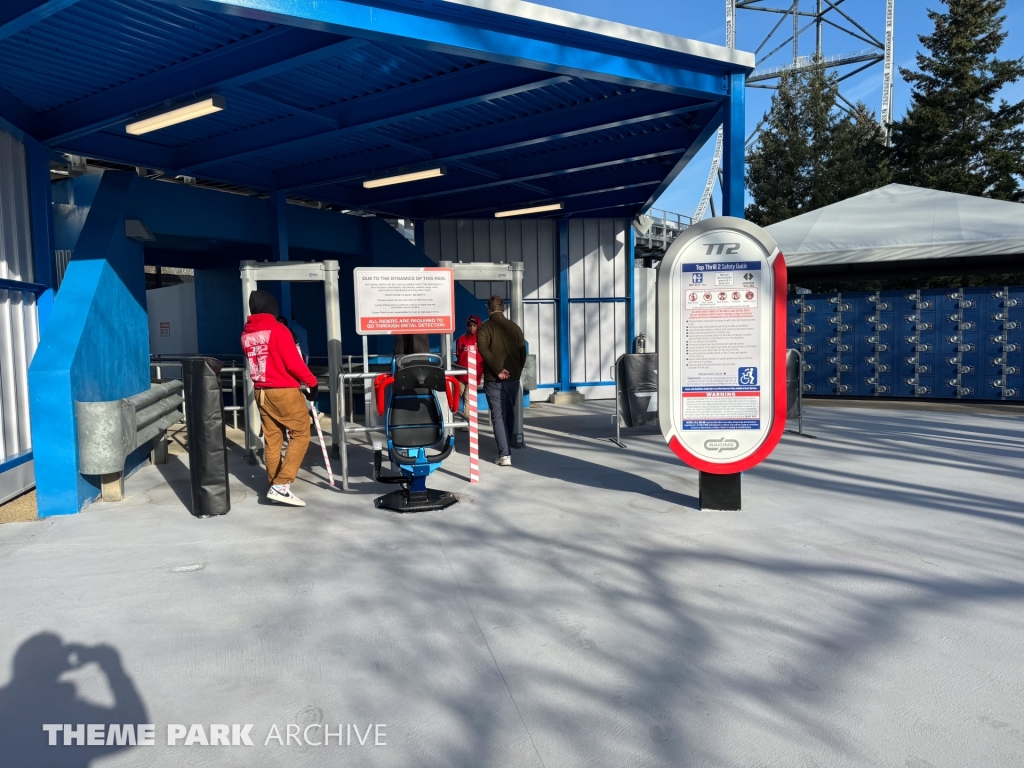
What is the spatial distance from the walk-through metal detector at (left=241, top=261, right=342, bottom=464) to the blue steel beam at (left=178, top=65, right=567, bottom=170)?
5.72 feet

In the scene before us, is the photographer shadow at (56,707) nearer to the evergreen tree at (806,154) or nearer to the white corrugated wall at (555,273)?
the white corrugated wall at (555,273)

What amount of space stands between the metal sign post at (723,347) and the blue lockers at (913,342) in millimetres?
7826

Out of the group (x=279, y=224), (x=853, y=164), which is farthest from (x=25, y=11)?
(x=853, y=164)

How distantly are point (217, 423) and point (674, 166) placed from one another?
318 inches

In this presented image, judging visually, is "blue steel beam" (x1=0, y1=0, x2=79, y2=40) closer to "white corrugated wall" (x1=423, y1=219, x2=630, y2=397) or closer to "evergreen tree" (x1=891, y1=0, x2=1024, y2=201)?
"white corrugated wall" (x1=423, y1=219, x2=630, y2=397)

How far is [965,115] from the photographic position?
24.1 metres

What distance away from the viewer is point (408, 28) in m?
5.65

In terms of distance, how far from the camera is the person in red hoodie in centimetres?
612

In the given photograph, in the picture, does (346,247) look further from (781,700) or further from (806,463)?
(781,700)

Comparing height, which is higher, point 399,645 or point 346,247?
point 346,247

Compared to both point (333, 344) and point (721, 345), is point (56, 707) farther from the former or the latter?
point (333, 344)

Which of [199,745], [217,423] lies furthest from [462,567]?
[217,423]

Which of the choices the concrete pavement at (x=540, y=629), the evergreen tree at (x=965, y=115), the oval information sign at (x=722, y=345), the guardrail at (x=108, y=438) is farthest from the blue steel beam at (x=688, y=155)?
the evergreen tree at (x=965, y=115)

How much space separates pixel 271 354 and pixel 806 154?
27099mm
